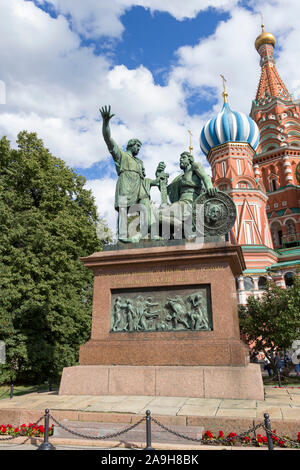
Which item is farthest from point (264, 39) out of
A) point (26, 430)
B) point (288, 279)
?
point (26, 430)

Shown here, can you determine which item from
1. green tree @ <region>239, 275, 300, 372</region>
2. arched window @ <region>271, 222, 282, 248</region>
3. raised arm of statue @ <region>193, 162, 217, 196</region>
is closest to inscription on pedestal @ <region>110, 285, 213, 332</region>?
raised arm of statue @ <region>193, 162, 217, 196</region>

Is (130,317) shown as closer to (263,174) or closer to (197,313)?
(197,313)

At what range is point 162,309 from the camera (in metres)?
9.38

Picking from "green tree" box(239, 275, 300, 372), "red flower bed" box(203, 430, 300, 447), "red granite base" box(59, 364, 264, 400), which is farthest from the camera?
"green tree" box(239, 275, 300, 372)

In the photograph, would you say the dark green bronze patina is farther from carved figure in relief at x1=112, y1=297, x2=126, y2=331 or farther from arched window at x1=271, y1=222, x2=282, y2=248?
arched window at x1=271, y1=222, x2=282, y2=248

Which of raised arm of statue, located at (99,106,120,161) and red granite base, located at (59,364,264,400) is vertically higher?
raised arm of statue, located at (99,106,120,161)

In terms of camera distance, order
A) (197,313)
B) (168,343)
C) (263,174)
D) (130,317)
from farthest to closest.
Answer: (263,174)
(130,317)
(197,313)
(168,343)

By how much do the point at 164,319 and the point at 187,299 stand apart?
29.5 inches

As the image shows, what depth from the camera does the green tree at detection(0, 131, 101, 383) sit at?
16859 millimetres

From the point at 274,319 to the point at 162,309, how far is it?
1063 cm

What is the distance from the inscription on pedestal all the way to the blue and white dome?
3776 cm

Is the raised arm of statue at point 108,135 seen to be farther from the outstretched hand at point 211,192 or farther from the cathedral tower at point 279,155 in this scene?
the cathedral tower at point 279,155

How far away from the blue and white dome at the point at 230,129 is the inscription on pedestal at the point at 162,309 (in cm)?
3776
